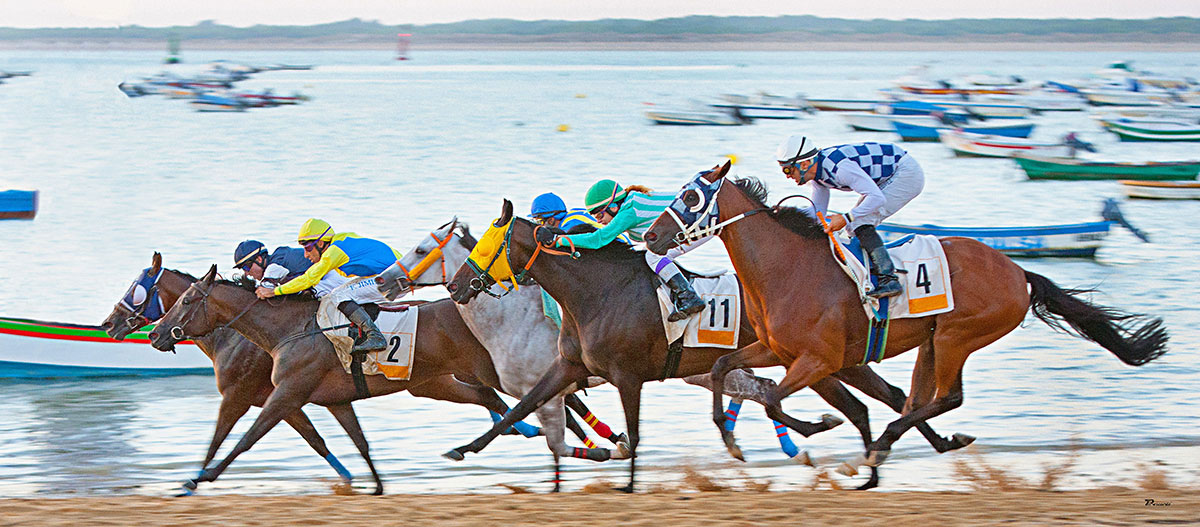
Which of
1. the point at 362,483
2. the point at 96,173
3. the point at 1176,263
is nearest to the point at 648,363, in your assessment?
the point at 362,483

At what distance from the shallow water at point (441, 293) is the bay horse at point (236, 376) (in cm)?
66

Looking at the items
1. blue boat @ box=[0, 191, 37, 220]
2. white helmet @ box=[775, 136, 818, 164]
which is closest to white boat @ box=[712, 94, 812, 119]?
blue boat @ box=[0, 191, 37, 220]

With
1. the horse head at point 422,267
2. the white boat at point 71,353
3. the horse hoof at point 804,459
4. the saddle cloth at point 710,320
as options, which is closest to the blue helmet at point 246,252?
the horse head at point 422,267

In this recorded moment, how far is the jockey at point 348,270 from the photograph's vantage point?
9117mm

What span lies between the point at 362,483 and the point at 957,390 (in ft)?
14.4

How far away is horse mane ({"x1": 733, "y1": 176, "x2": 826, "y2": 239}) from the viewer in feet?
27.3

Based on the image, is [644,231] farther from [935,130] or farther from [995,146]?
[935,130]

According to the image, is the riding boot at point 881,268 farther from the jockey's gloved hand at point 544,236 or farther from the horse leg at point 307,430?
the horse leg at point 307,430

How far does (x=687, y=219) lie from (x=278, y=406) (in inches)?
123

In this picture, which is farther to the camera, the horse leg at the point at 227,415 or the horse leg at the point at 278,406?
the horse leg at the point at 227,415

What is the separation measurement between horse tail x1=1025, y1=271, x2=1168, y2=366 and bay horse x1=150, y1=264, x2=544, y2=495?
3.72m

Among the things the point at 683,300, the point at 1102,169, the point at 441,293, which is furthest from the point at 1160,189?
the point at 683,300

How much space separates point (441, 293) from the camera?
63.1ft

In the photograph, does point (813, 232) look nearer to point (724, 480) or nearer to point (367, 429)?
point (724, 480)
